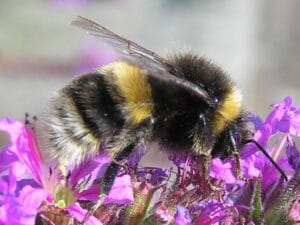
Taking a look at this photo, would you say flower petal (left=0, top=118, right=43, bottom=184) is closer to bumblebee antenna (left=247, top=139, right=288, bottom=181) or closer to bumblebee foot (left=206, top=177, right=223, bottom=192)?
bumblebee foot (left=206, top=177, right=223, bottom=192)

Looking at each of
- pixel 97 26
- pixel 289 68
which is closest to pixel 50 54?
pixel 289 68

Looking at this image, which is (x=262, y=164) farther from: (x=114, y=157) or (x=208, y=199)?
(x=114, y=157)

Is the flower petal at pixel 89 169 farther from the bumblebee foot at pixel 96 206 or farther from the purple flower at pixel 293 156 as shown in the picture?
the purple flower at pixel 293 156

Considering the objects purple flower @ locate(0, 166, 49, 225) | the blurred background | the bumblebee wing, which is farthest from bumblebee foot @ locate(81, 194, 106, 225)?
the blurred background

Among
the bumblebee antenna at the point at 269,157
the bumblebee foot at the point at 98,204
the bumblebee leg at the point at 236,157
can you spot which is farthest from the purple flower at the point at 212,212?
the bumblebee foot at the point at 98,204

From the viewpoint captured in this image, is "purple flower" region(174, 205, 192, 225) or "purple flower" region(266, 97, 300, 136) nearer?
"purple flower" region(174, 205, 192, 225)

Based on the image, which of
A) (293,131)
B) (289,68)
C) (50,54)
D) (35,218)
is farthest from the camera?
(289,68)
